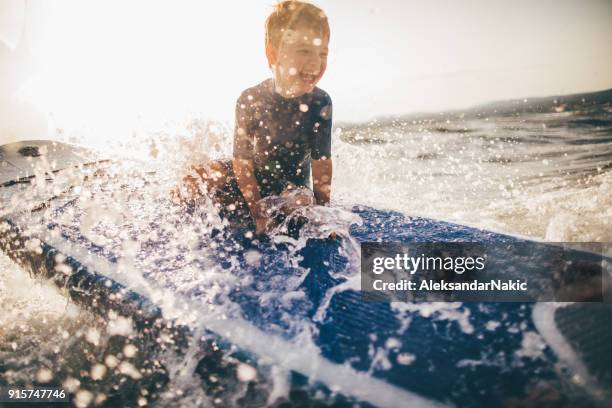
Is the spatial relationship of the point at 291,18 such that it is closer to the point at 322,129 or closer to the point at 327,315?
the point at 322,129

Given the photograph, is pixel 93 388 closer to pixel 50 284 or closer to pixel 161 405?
pixel 161 405

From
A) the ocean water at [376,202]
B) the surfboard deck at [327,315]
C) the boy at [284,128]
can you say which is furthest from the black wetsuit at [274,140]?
the ocean water at [376,202]

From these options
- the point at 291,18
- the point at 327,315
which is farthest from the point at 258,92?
the point at 327,315

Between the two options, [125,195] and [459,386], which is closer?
[459,386]

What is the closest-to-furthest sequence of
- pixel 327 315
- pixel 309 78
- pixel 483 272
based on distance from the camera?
pixel 327 315
pixel 483 272
pixel 309 78

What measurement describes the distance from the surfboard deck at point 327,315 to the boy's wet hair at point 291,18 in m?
1.30

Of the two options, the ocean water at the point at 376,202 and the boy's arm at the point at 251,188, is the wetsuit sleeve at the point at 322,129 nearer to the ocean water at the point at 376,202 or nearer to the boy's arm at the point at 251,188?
the boy's arm at the point at 251,188

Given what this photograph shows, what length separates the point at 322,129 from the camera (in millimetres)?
2186

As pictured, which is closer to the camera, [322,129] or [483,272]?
[483,272]

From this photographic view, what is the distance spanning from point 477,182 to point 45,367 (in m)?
8.81

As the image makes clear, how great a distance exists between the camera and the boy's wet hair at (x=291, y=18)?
183 cm

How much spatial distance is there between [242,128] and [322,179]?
0.65 meters

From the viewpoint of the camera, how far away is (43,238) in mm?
2244

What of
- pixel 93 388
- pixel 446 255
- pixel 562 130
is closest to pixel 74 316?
pixel 93 388
